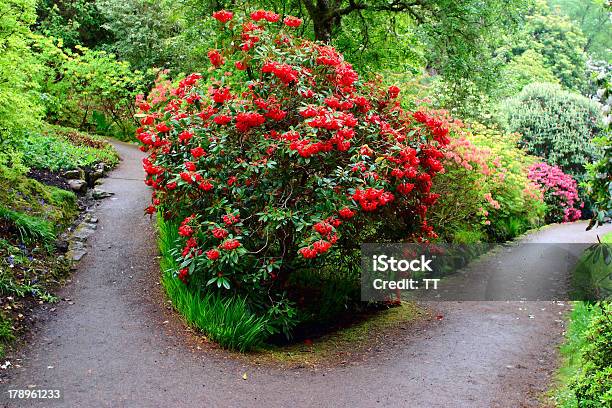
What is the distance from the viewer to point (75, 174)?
9109mm

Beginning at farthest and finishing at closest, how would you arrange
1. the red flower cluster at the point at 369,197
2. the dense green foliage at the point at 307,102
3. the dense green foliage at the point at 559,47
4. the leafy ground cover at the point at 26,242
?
the dense green foliage at the point at 559,47 < the dense green foliage at the point at 307,102 < the leafy ground cover at the point at 26,242 < the red flower cluster at the point at 369,197

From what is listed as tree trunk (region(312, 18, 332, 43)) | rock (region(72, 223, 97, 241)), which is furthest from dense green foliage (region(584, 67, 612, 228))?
tree trunk (region(312, 18, 332, 43))

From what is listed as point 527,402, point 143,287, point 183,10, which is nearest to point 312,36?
point 183,10

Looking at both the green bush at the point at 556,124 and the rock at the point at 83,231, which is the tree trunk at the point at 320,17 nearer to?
A: the rock at the point at 83,231

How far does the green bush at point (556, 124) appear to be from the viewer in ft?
54.3

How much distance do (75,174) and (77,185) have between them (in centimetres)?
44

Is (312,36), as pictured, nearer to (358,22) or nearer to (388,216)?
(358,22)

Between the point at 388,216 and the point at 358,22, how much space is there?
533 centimetres

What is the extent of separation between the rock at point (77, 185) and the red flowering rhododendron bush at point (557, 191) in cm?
1119

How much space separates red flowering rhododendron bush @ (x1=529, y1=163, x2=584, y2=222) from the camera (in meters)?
15.1

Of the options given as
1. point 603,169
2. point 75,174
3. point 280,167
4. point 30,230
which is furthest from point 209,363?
point 75,174

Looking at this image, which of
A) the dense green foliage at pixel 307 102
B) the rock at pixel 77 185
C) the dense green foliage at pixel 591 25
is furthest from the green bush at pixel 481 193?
the dense green foliage at pixel 591 25

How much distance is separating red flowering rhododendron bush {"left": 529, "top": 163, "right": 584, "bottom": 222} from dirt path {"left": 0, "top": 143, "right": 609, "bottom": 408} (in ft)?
29.6

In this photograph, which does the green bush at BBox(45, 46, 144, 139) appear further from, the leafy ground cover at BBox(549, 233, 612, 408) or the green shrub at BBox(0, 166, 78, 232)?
the leafy ground cover at BBox(549, 233, 612, 408)
